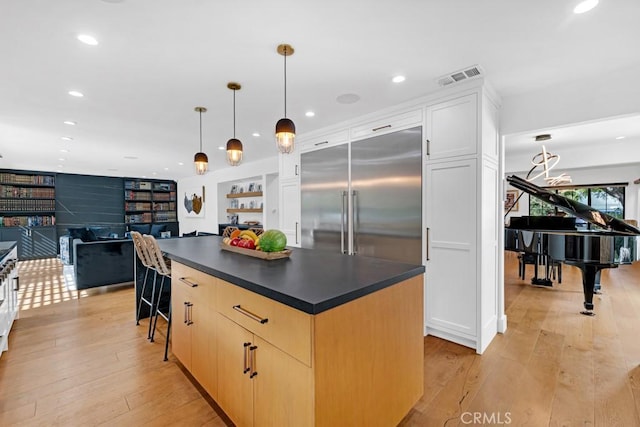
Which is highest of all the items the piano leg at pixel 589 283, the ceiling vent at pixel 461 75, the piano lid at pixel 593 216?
the ceiling vent at pixel 461 75

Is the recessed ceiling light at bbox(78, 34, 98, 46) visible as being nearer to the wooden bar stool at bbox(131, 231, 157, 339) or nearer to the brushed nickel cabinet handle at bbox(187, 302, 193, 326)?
the wooden bar stool at bbox(131, 231, 157, 339)

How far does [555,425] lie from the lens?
168 cm

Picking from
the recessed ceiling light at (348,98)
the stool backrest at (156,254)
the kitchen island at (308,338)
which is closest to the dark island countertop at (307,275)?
the kitchen island at (308,338)

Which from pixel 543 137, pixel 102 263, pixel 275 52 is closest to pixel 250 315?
pixel 275 52

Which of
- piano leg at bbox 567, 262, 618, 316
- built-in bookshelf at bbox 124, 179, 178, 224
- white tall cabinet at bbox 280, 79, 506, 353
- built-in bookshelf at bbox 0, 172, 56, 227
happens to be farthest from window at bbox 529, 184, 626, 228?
built-in bookshelf at bbox 0, 172, 56, 227

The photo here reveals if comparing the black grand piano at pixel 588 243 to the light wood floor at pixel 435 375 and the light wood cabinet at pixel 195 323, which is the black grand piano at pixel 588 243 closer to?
the light wood floor at pixel 435 375

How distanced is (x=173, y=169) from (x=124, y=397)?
691 cm

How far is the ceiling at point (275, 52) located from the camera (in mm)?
1664

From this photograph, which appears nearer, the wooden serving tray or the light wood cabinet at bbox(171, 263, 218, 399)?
the light wood cabinet at bbox(171, 263, 218, 399)

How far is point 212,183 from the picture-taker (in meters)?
8.23

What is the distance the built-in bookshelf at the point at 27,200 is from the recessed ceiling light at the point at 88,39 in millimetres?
8431

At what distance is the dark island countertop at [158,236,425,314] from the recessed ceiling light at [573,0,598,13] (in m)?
1.73

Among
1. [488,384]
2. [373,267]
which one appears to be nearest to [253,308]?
[373,267]

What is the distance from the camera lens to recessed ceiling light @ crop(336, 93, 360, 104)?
2871 mm
